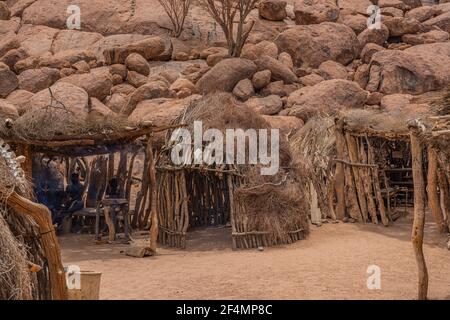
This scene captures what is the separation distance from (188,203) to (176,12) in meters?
15.1

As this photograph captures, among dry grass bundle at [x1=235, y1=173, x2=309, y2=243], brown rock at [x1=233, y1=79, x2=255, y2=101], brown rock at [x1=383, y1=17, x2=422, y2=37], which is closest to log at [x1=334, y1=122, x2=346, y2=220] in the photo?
dry grass bundle at [x1=235, y1=173, x2=309, y2=243]

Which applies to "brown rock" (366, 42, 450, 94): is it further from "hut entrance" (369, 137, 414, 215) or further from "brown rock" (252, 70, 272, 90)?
"hut entrance" (369, 137, 414, 215)

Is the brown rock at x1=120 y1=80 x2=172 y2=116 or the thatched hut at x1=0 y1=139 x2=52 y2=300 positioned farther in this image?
the brown rock at x1=120 y1=80 x2=172 y2=116

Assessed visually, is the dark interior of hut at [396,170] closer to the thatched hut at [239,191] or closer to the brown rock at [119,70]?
the thatched hut at [239,191]

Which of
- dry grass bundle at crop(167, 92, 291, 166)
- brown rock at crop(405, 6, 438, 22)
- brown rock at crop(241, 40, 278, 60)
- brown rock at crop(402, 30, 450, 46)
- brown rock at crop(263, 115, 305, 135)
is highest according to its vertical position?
brown rock at crop(405, 6, 438, 22)

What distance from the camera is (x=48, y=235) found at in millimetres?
4961

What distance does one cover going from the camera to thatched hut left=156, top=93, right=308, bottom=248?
10.1 metres

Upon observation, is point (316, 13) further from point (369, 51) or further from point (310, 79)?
point (310, 79)

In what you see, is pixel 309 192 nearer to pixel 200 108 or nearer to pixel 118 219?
pixel 200 108

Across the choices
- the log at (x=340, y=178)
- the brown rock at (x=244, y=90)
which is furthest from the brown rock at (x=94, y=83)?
the log at (x=340, y=178)

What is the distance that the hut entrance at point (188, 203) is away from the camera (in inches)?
417

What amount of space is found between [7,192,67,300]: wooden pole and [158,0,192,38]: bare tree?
2085 centimetres

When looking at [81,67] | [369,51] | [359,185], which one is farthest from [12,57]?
[359,185]

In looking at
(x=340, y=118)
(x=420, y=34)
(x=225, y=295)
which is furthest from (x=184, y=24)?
(x=225, y=295)
